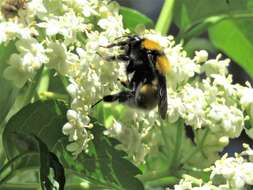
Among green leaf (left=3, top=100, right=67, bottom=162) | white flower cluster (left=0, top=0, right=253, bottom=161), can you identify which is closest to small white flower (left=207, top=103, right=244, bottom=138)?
white flower cluster (left=0, top=0, right=253, bottom=161)

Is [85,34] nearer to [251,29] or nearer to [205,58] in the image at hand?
[205,58]

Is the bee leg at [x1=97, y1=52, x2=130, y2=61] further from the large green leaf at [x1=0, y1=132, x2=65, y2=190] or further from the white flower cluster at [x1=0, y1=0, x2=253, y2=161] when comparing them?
the large green leaf at [x1=0, y1=132, x2=65, y2=190]

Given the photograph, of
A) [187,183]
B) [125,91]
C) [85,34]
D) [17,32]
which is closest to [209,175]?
[187,183]

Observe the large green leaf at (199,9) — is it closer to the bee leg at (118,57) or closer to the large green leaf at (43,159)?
the bee leg at (118,57)

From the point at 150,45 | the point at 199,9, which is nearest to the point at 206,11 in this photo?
the point at 199,9

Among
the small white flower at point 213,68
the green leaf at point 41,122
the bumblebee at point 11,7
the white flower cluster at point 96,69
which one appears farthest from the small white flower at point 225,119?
the bumblebee at point 11,7

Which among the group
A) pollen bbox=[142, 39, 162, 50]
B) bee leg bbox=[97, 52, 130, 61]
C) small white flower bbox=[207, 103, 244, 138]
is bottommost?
small white flower bbox=[207, 103, 244, 138]
